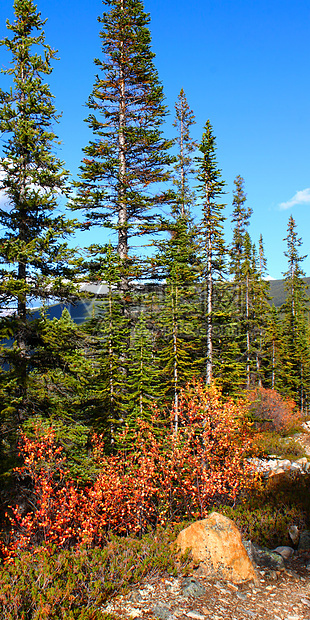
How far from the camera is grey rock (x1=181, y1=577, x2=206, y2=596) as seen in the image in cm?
615

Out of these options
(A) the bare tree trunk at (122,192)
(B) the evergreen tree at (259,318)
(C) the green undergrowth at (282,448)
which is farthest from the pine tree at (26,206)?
(B) the evergreen tree at (259,318)

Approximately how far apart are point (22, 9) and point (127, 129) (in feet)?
23.6

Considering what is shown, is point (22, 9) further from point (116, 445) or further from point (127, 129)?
point (116, 445)

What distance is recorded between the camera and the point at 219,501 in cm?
1133

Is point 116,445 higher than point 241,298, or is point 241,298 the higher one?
point 241,298

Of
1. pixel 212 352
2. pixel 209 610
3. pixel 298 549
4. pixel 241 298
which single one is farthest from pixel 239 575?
pixel 241 298

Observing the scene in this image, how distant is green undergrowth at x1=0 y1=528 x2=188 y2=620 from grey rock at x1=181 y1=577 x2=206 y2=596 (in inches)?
10.6

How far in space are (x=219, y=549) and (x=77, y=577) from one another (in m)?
2.66

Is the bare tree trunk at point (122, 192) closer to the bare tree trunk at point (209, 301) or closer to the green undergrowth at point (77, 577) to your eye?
the bare tree trunk at point (209, 301)

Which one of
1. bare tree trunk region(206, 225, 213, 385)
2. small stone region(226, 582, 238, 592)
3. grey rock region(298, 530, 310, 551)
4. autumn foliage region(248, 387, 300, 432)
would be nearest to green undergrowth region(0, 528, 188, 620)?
small stone region(226, 582, 238, 592)

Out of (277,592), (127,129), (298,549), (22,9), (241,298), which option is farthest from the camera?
(241,298)

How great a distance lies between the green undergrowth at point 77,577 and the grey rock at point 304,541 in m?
2.98

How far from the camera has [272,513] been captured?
32.4 feet

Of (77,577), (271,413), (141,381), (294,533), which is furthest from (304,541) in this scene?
(271,413)
